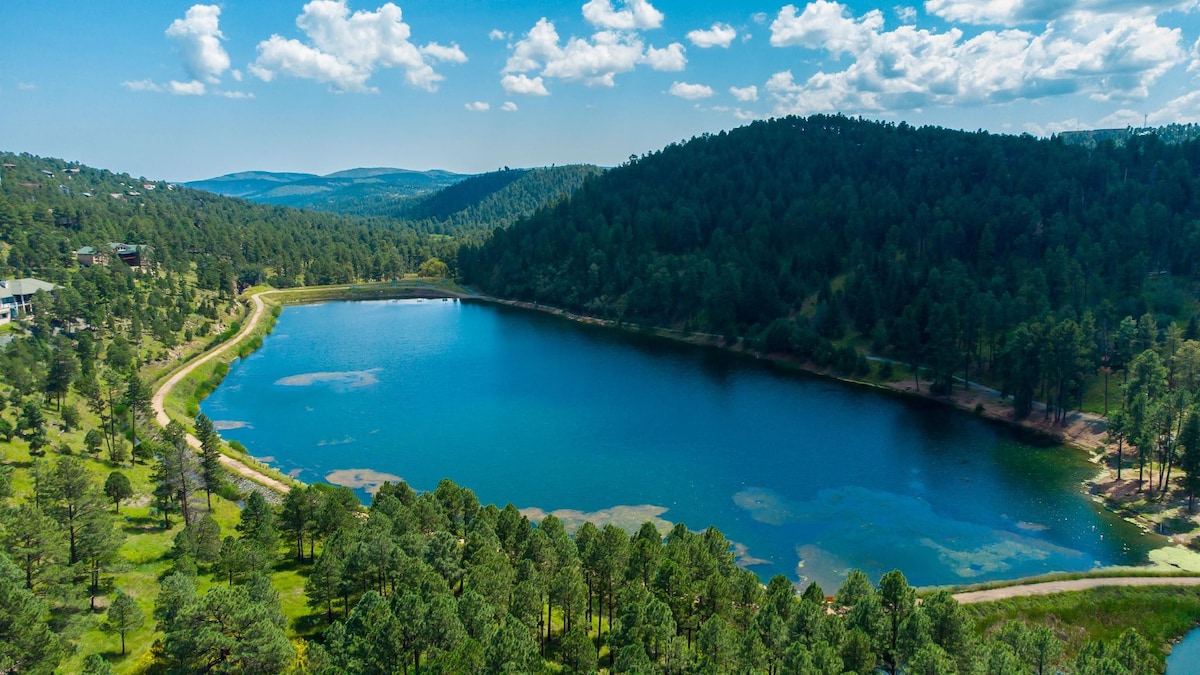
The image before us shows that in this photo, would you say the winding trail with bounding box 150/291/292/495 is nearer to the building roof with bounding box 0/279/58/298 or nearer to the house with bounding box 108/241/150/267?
the building roof with bounding box 0/279/58/298

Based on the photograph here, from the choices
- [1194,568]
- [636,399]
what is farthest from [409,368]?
[1194,568]

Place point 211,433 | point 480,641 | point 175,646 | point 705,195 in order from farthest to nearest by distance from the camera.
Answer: point 705,195 < point 211,433 < point 480,641 < point 175,646

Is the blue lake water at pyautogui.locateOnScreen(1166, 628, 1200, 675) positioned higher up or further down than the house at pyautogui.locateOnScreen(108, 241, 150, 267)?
further down

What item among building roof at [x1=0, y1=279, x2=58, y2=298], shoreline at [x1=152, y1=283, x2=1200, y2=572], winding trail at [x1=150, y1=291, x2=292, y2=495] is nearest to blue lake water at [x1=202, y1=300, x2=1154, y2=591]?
shoreline at [x1=152, y1=283, x2=1200, y2=572]

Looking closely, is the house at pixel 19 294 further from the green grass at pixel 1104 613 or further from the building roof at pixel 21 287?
the green grass at pixel 1104 613

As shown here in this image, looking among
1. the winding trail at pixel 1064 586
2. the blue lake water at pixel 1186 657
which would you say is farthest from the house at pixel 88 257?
the blue lake water at pixel 1186 657

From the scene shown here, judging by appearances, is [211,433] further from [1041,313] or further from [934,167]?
[934,167]
